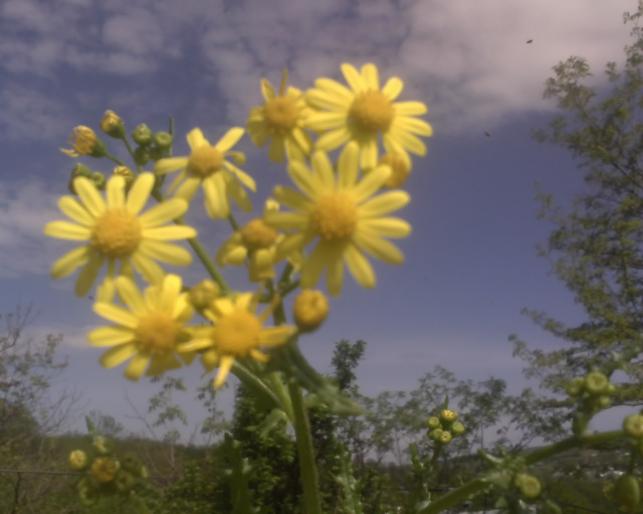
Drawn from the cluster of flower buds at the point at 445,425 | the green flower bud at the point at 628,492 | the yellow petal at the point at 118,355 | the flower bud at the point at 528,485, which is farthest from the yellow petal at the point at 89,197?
the cluster of flower buds at the point at 445,425

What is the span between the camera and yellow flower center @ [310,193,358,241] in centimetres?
195

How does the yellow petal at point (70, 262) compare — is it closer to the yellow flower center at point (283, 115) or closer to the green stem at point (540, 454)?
the yellow flower center at point (283, 115)

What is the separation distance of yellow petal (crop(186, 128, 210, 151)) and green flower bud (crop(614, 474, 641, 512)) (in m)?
1.77

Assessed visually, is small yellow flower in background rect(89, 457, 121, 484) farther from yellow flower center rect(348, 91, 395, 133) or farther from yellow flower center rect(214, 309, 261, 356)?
yellow flower center rect(348, 91, 395, 133)

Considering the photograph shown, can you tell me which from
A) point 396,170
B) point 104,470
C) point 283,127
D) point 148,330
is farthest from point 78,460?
point 396,170

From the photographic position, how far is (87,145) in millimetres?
2734

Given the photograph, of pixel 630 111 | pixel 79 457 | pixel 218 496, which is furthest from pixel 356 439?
pixel 630 111

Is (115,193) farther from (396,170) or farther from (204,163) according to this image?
(396,170)

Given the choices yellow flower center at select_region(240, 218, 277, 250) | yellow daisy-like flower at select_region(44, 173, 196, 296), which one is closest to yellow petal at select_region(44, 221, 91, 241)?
yellow daisy-like flower at select_region(44, 173, 196, 296)

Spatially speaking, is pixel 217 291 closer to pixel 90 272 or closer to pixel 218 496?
pixel 90 272

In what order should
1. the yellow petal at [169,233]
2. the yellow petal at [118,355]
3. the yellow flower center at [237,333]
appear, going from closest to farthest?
the yellow flower center at [237,333] < the yellow petal at [118,355] < the yellow petal at [169,233]

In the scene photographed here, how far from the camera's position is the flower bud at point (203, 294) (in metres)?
1.90

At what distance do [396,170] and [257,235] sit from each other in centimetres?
49

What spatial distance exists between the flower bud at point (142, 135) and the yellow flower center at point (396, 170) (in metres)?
0.87
